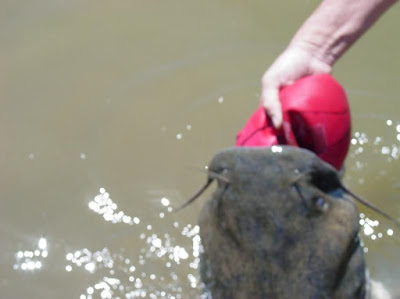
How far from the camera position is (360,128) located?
11.2ft

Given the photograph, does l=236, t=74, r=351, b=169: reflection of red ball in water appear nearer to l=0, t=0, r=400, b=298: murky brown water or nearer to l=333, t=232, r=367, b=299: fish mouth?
l=333, t=232, r=367, b=299: fish mouth

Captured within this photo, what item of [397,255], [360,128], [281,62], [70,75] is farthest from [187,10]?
[397,255]

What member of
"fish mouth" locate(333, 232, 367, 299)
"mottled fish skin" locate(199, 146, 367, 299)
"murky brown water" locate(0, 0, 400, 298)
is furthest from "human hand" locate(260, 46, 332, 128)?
"murky brown water" locate(0, 0, 400, 298)

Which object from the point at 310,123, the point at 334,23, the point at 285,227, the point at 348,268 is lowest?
the point at 348,268

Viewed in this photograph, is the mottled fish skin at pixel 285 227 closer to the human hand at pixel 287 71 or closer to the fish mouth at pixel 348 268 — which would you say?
the fish mouth at pixel 348 268

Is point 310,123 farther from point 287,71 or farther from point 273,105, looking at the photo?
point 287,71

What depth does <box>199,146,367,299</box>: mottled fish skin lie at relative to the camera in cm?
200

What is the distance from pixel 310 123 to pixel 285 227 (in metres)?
0.46

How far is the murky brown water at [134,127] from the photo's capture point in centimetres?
308

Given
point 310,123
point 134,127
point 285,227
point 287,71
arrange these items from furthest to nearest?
point 134,127
point 287,71
point 310,123
point 285,227

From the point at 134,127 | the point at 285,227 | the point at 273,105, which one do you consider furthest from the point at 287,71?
the point at 134,127

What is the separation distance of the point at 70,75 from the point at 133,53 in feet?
1.26

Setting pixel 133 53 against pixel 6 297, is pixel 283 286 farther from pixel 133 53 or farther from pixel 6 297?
pixel 133 53

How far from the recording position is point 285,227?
202cm
